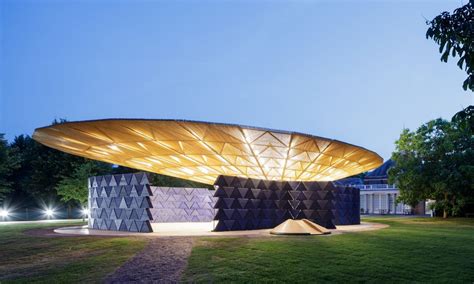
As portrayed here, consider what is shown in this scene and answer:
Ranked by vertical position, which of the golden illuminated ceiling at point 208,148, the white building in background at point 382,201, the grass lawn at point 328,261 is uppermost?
the golden illuminated ceiling at point 208,148

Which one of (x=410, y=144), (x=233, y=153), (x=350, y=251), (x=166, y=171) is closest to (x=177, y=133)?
(x=233, y=153)

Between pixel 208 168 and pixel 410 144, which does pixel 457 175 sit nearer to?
pixel 410 144

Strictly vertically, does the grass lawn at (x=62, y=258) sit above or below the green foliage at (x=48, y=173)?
below

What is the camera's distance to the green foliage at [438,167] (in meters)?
56.4

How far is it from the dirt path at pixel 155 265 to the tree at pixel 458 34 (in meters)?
9.84

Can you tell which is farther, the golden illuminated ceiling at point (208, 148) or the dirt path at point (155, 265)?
the golden illuminated ceiling at point (208, 148)

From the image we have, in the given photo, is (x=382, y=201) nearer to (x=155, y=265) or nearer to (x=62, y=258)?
(x=155, y=265)

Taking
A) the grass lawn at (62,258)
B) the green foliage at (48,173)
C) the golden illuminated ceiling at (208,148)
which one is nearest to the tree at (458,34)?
the grass lawn at (62,258)

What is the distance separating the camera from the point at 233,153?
31969mm

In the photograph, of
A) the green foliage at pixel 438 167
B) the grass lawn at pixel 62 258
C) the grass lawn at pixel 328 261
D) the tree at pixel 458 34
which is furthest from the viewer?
the green foliage at pixel 438 167

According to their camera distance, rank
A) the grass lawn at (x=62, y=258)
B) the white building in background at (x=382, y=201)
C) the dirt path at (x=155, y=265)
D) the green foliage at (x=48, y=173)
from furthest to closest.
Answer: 1. the white building in background at (x=382, y=201)
2. the green foliage at (x=48, y=173)
3. the grass lawn at (x=62, y=258)
4. the dirt path at (x=155, y=265)

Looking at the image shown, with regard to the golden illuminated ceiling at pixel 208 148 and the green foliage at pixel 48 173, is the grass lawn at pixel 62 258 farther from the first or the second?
the green foliage at pixel 48 173

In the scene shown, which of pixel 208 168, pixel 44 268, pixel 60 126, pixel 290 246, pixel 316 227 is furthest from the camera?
pixel 208 168

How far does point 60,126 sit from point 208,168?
17510 mm
